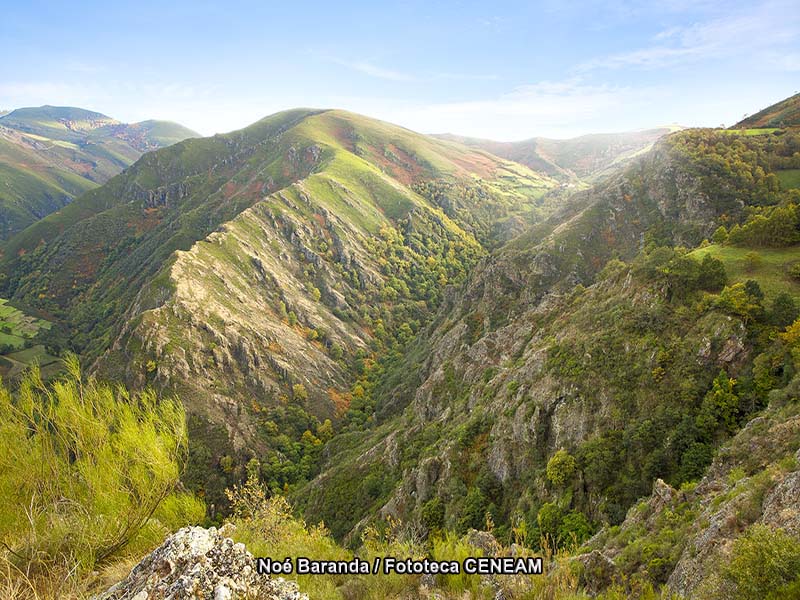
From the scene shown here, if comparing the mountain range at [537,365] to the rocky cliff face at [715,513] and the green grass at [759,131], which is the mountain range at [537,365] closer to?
the rocky cliff face at [715,513]

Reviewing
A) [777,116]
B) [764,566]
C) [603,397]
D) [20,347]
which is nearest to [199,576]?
[764,566]

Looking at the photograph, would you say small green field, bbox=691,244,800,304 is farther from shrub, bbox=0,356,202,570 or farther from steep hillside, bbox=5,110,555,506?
steep hillside, bbox=5,110,555,506

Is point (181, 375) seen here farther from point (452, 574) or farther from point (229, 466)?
point (452, 574)

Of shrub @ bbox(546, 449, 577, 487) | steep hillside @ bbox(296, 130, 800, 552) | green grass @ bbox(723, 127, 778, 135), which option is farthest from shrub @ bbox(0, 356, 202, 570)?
green grass @ bbox(723, 127, 778, 135)

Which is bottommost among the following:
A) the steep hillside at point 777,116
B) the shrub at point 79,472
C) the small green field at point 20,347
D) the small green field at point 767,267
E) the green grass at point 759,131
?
the small green field at point 20,347

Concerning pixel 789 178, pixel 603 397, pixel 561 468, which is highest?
pixel 789 178

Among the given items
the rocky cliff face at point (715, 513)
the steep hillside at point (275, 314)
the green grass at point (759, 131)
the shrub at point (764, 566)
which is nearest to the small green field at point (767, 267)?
the rocky cliff face at point (715, 513)

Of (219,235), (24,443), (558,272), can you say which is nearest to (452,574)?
(24,443)

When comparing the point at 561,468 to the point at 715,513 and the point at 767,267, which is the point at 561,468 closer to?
the point at 715,513
